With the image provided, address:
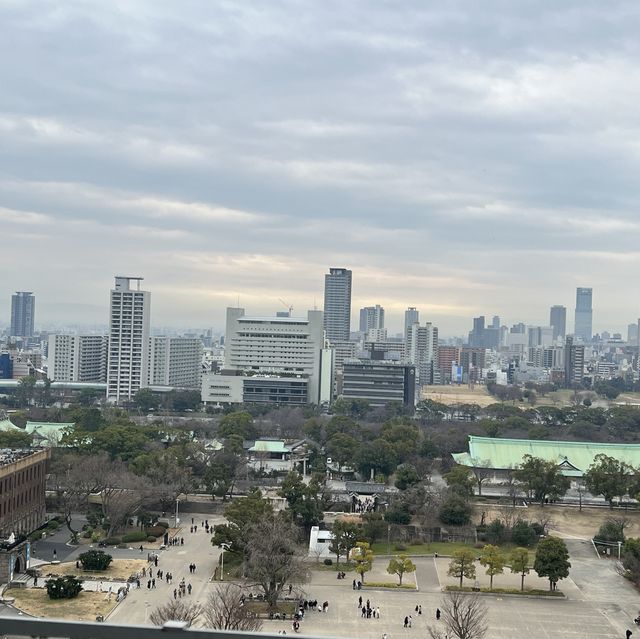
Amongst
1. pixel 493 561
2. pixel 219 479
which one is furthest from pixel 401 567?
pixel 219 479

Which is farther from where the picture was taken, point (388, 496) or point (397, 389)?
point (397, 389)

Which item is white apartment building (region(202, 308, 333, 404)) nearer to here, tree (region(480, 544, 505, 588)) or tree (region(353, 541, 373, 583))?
tree (region(353, 541, 373, 583))

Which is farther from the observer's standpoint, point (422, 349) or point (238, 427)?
point (422, 349)

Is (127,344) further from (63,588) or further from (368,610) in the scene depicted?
(368,610)

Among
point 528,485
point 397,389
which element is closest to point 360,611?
point 528,485

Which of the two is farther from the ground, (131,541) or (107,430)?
(107,430)

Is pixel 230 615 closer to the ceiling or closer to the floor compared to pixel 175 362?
closer to the floor

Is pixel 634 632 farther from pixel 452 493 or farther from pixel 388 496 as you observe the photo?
pixel 388 496
